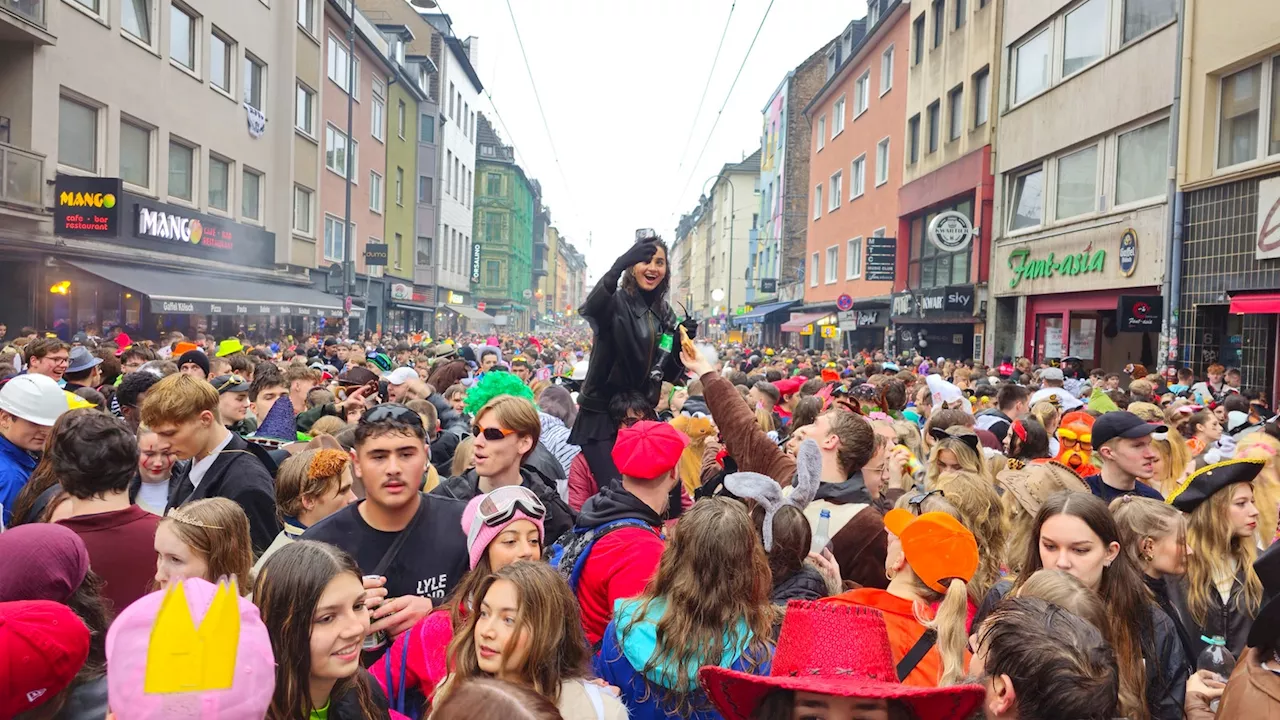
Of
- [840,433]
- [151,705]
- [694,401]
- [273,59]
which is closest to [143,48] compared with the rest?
[273,59]

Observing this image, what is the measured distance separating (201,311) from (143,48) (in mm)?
5644

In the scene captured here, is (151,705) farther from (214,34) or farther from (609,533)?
(214,34)

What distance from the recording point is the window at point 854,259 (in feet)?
115

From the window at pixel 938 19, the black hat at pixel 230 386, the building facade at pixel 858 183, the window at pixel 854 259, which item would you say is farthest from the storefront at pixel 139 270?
the window at pixel 938 19

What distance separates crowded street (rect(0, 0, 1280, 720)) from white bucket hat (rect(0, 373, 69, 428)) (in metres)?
0.02

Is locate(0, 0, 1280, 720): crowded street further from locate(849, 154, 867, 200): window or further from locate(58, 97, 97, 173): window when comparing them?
locate(849, 154, 867, 200): window

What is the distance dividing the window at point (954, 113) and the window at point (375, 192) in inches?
887

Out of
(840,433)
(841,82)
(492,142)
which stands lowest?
(840,433)

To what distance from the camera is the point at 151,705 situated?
168 cm

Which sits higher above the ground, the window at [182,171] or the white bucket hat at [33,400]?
the window at [182,171]

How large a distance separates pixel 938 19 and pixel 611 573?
28.0 metres

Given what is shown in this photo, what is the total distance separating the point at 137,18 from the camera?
64.7 ft

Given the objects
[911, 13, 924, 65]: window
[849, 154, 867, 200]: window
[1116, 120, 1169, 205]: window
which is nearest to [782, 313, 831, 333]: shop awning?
[849, 154, 867, 200]: window

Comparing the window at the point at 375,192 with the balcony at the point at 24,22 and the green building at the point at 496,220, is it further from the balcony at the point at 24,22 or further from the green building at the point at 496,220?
the green building at the point at 496,220
